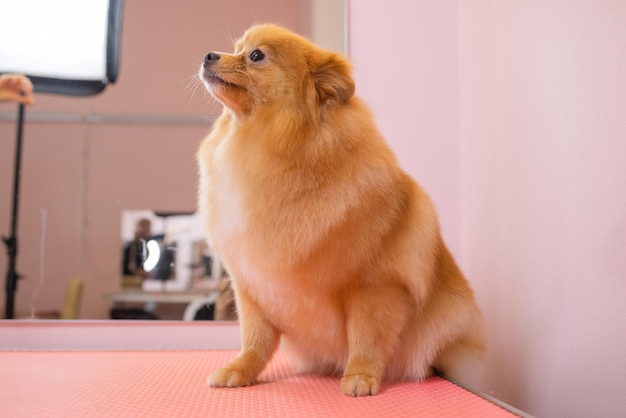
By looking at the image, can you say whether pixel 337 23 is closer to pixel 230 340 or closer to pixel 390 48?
pixel 390 48

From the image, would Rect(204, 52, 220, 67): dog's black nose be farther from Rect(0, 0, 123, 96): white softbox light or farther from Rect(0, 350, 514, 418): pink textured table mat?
Rect(0, 0, 123, 96): white softbox light

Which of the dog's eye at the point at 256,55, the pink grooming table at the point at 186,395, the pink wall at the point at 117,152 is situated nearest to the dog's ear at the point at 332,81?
the dog's eye at the point at 256,55

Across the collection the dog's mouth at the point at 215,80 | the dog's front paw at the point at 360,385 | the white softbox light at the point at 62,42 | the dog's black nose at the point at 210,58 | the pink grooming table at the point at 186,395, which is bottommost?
the pink grooming table at the point at 186,395

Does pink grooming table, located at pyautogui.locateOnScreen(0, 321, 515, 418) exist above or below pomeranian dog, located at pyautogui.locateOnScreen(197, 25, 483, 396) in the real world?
below

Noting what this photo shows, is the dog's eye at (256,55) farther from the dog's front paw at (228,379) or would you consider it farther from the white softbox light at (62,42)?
the white softbox light at (62,42)

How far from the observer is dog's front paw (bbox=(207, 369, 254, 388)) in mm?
1377

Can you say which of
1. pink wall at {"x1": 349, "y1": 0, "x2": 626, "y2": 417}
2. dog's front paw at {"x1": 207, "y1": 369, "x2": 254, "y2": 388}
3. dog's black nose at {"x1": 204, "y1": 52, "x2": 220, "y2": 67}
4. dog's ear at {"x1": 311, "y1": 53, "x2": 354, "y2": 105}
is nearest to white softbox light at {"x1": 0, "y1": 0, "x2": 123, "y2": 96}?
pink wall at {"x1": 349, "y1": 0, "x2": 626, "y2": 417}

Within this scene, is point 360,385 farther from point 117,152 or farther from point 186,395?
point 117,152

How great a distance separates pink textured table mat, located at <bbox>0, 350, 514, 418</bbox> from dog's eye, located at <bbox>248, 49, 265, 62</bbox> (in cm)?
75

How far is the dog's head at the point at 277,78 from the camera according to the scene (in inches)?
54.4

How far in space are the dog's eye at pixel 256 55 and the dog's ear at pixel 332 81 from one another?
120 mm

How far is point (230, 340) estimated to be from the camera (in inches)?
88.7

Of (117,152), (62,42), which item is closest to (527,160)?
(117,152)

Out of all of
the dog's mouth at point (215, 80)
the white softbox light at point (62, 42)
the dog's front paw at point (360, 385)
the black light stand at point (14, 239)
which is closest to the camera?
the dog's front paw at point (360, 385)
